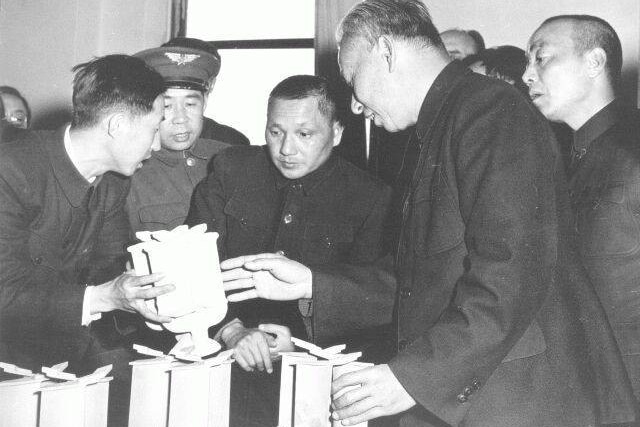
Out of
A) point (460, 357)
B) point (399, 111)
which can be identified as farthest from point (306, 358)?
point (399, 111)

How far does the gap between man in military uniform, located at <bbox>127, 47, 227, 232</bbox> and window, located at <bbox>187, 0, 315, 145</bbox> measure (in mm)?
2026

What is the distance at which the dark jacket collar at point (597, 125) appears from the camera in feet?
6.30

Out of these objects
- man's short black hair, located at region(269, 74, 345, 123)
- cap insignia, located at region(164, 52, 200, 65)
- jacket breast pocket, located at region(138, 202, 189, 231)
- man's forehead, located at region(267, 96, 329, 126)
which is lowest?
jacket breast pocket, located at region(138, 202, 189, 231)

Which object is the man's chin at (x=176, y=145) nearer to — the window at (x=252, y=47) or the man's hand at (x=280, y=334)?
the man's hand at (x=280, y=334)

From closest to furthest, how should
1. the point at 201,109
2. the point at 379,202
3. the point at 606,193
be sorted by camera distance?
the point at 606,193 → the point at 379,202 → the point at 201,109

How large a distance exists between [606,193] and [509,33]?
2330mm

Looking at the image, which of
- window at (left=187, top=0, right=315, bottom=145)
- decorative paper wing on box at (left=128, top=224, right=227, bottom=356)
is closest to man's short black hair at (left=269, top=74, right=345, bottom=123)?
decorative paper wing on box at (left=128, top=224, right=227, bottom=356)

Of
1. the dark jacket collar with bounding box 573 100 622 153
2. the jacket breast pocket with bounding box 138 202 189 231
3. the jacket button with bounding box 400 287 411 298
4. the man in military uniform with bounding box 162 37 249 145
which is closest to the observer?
the jacket button with bounding box 400 287 411 298

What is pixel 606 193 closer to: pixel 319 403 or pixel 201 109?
pixel 319 403

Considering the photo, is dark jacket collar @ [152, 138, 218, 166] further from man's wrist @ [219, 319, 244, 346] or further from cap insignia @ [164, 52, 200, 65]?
man's wrist @ [219, 319, 244, 346]

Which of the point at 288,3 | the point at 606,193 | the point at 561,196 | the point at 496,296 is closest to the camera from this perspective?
the point at 496,296

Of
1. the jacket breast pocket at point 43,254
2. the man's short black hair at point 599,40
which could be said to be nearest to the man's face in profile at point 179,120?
the jacket breast pocket at point 43,254

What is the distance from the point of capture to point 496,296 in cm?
101

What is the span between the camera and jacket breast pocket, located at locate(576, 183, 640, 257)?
1.68 metres
